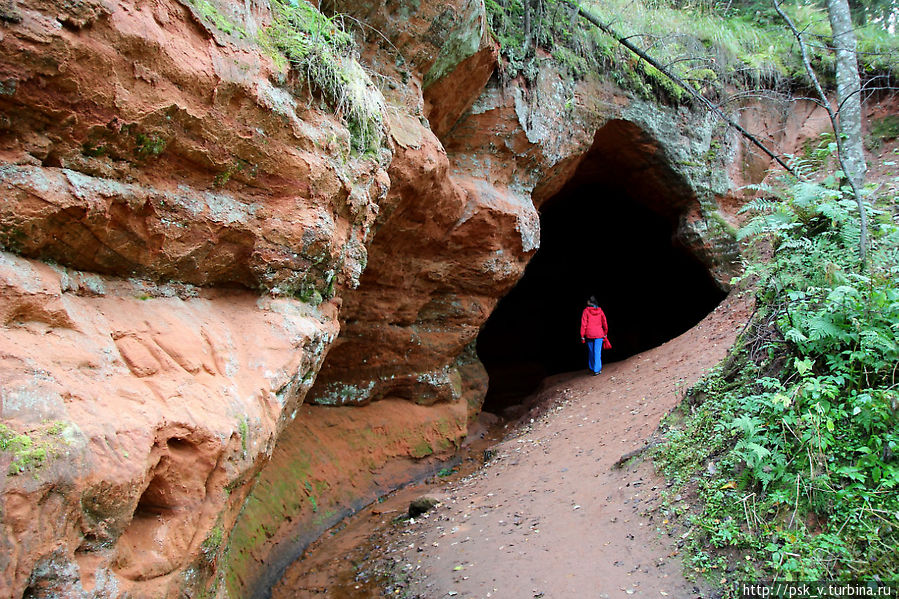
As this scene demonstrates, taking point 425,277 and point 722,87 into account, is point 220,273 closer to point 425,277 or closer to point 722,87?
point 425,277

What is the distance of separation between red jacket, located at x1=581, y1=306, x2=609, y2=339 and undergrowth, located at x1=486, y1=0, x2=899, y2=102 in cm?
443

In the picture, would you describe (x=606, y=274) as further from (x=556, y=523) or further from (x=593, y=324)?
(x=556, y=523)

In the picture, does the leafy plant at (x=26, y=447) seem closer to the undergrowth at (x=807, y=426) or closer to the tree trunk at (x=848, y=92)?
the undergrowth at (x=807, y=426)

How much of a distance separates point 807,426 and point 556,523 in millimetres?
2419

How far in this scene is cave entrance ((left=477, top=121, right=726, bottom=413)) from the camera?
1181 centimetres

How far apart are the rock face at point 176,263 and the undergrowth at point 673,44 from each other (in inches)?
96.7

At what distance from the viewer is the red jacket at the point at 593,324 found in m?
10.9

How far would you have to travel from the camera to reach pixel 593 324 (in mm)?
10906

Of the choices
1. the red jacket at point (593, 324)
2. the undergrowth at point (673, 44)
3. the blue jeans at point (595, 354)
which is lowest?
the blue jeans at point (595, 354)

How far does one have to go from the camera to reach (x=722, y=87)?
12.0 m

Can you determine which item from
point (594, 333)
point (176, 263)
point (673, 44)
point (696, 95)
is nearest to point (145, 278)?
point (176, 263)

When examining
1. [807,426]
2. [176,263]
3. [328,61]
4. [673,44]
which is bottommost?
[807,426]

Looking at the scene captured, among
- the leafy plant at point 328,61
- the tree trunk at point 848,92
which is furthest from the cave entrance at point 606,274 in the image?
the leafy plant at point 328,61

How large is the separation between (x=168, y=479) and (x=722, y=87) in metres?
13.0
